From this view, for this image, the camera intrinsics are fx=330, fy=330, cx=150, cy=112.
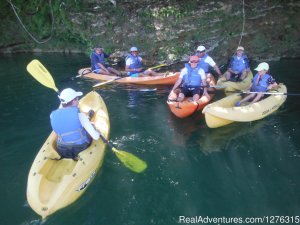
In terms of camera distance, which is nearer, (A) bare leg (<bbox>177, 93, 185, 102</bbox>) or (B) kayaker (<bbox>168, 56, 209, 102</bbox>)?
(A) bare leg (<bbox>177, 93, 185, 102</bbox>)


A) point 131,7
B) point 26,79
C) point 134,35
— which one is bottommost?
point 26,79

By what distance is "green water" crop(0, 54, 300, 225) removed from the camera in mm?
5301

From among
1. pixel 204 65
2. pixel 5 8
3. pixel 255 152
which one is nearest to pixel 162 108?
pixel 204 65

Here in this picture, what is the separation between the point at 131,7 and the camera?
13.5 metres

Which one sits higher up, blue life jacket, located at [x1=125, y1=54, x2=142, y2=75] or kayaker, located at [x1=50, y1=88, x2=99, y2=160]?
kayaker, located at [x1=50, y1=88, x2=99, y2=160]

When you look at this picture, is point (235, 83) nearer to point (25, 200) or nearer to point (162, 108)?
point (162, 108)

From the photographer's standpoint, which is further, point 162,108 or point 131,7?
point 131,7

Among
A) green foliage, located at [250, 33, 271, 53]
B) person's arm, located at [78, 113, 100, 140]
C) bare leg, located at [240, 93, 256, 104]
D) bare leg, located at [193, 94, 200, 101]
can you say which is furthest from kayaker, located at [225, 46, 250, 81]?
person's arm, located at [78, 113, 100, 140]

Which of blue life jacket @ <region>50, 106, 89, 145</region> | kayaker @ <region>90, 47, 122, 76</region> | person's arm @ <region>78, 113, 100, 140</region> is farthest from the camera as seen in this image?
kayaker @ <region>90, 47, 122, 76</region>

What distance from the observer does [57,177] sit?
224 inches

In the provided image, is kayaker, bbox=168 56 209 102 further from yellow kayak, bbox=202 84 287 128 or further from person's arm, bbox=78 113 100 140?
person's arm, bbox=78 113 100 140

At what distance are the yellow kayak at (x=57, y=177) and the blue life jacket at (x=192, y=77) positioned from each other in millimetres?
3196

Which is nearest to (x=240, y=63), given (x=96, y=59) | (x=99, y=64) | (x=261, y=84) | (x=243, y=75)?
(x=243, y=75)

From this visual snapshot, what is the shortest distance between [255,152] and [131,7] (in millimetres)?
8956
